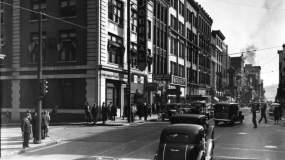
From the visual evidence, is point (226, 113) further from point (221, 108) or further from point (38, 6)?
point (38, 6)

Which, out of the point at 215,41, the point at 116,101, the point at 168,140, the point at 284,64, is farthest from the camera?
the point at 284,64

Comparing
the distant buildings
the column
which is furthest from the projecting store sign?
the column

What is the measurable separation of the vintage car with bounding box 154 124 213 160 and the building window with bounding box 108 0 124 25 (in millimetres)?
30282

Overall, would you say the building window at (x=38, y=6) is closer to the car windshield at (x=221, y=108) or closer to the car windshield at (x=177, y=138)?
the car windshield at (x=221, y=108)

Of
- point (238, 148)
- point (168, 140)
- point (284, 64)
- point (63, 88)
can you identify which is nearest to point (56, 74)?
point (63, 88)

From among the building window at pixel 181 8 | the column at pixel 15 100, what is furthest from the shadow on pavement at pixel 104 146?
the building window at pixel 181 8

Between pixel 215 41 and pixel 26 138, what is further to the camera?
pixel 215 41

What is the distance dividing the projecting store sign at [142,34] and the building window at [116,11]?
12.0 ft

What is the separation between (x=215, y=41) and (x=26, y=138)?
303ft

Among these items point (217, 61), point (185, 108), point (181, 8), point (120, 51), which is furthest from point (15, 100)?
point (217, 61)

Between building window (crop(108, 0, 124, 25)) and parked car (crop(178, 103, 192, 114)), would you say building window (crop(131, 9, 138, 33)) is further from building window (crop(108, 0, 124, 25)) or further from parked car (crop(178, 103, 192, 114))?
parked car (crop(178, 103, 192, 114))

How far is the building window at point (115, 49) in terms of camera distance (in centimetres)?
4244

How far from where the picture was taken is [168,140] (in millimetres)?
13781

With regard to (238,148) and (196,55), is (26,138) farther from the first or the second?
(196,55)
